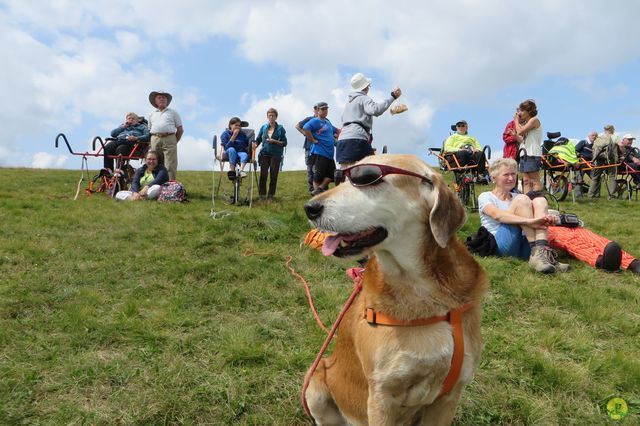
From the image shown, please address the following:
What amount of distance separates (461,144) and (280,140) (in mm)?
4533

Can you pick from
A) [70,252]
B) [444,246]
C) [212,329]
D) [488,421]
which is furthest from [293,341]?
[70,252]

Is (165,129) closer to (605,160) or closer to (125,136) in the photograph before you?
(125,136)

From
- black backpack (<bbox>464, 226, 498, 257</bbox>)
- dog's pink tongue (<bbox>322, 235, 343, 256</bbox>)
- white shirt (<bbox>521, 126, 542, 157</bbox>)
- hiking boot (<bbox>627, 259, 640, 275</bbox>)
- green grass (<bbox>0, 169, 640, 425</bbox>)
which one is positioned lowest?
green grass (<bbox>0, 169, 640, 425</bbox>)

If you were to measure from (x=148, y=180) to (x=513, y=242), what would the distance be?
8376 millimetres

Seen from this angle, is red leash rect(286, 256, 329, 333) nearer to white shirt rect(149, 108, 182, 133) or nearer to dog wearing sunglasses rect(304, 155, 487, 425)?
dog wearing sunglasses rect(304, 155, 487, 425)

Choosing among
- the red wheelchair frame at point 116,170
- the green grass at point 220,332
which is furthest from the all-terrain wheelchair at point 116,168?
the green grass at point 220,332

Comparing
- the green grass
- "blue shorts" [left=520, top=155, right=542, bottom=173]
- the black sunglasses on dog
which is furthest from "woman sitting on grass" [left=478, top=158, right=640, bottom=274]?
the black sunglasses on dog

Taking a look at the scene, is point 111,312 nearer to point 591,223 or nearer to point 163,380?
point 163,380

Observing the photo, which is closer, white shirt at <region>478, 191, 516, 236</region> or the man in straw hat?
white shirt at <region>478, 191, 516, 236</region>

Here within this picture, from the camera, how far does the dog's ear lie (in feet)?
7.31

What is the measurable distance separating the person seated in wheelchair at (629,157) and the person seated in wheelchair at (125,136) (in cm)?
1484

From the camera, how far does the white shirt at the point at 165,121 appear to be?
11047 mm

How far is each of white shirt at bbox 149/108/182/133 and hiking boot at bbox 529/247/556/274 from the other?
343 inches

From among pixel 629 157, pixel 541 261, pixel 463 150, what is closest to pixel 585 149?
pixel 629 157
